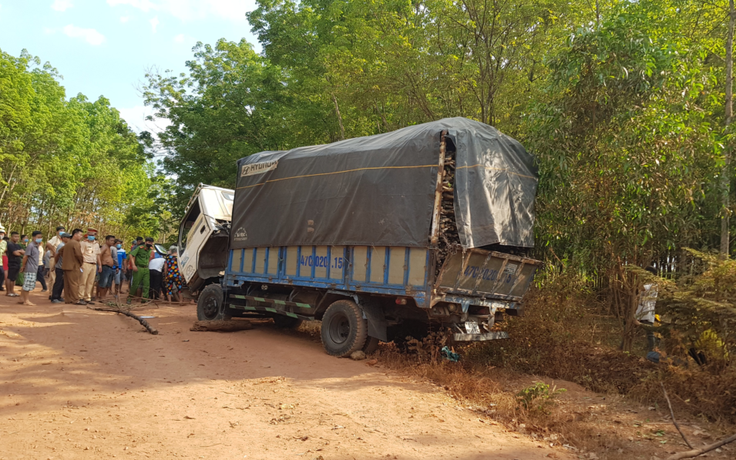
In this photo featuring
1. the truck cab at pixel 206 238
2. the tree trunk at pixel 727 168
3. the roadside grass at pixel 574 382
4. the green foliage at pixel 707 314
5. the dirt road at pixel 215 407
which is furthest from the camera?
the truck cab at pixel 206 238

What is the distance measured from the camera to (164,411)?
5.22 meters

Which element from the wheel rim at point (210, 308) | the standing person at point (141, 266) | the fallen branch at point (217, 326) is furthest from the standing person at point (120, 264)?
the fallen branch at point (217, 326)

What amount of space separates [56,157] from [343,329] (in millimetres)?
28225

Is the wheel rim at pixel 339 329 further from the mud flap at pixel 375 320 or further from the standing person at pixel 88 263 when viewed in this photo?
the standing person at pixel 88 263

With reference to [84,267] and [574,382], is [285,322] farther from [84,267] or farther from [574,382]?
[574,382]

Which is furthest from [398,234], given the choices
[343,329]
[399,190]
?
[343,329]

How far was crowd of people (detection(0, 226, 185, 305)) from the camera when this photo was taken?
12.6 m

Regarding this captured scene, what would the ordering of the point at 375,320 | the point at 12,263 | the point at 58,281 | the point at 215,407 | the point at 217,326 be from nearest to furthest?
the point at 215,407
the point at 375,320
the point at 217,326
the point at 58,281
the point at 12,263

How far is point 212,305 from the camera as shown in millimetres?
11594

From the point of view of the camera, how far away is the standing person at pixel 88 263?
1334 cm

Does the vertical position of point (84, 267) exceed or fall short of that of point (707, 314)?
it falls short

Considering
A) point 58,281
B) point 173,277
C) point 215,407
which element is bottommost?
point 215,407

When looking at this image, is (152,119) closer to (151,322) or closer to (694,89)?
(151,322)

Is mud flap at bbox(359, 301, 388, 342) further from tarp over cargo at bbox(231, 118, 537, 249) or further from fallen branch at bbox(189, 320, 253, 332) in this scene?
fallen branch at bbox(189, 320, 253, 332)
